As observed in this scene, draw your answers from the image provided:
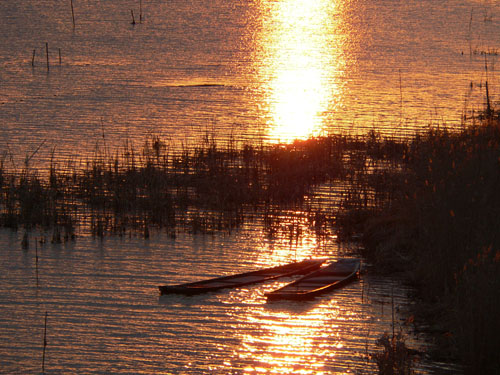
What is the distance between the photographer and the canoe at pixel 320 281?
13.8 m

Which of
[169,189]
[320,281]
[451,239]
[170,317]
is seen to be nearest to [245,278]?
[320,281]

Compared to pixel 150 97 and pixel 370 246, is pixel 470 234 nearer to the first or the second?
pixel 370 246

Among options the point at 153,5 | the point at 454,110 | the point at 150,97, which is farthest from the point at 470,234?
the point at 153,5

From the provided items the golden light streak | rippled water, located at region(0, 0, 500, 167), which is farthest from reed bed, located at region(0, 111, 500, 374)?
the golden light streak

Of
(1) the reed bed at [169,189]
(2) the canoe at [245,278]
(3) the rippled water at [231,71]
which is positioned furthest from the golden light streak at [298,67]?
(2) the canoe at [245,278]

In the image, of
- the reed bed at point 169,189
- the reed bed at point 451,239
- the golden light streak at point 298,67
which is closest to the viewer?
the reed bed at point 451,239

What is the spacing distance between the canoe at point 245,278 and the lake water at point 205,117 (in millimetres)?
221

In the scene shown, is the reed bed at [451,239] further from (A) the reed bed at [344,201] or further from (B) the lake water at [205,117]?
(B) the lake water at [205,117]

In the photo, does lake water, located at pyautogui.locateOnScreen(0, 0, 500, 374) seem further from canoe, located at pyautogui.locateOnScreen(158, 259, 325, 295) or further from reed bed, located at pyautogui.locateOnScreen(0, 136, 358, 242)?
reed bed, located at pyautogui.locateOnScreen(0, 136, 358, 242)

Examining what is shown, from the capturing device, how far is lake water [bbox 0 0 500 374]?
474 inches

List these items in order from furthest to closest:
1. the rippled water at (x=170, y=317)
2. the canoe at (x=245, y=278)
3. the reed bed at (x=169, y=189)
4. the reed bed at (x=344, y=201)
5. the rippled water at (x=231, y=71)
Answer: the rippled water at (x=231, y=71), the reed bed at (x=169, y=189), the canoe at (x=245, y=278), the reed bed at (x=344, y=201), the rippled water at (x=170, y=317)

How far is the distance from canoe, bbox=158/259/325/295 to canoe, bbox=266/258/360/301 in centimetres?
39

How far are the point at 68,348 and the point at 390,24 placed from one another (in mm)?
60118

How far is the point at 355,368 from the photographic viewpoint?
10992mm
